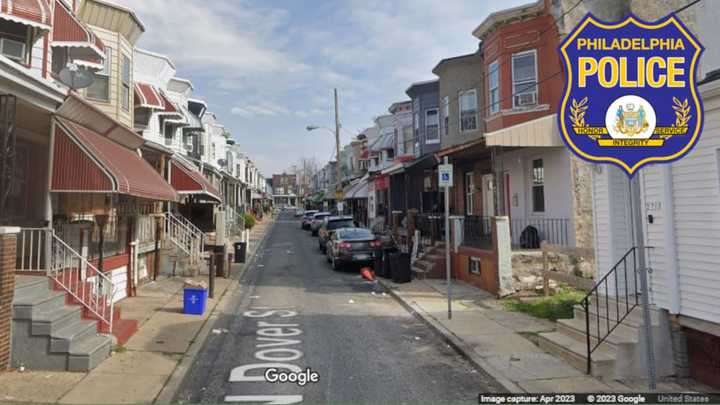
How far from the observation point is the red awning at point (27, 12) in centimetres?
842

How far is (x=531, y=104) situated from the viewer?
52.6 feet

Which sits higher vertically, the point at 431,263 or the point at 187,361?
the point at 431,263

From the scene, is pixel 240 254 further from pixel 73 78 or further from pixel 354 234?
pixel 73 78

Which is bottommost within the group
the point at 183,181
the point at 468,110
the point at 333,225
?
the point at 333,225

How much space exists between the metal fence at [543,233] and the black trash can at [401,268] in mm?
3338

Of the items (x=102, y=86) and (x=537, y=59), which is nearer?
(x=102, y=86)

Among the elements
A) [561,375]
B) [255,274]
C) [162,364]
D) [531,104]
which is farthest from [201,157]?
[561,375]

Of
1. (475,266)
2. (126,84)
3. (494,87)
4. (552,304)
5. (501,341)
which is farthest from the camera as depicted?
(494,87)

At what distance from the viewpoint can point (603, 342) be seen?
676cm

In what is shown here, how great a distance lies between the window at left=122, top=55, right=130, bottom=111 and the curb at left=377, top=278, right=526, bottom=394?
11242 millimetres

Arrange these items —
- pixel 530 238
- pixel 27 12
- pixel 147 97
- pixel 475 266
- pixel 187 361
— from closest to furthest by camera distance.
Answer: pixel 187 361
pixel 27 12
pixel 530 238
pixel 475 266
pixel 147 97

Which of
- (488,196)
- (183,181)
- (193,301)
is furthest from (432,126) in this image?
(193,301)

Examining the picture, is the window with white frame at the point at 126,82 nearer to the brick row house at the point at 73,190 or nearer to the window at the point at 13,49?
the brick row house at the point at 73,190

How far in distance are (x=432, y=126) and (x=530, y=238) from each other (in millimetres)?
15046
